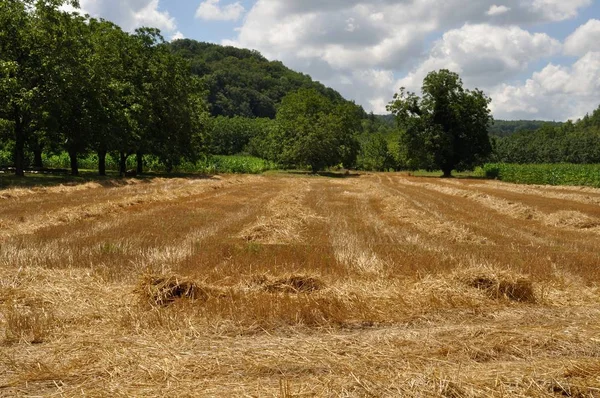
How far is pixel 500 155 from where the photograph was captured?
144750 mm

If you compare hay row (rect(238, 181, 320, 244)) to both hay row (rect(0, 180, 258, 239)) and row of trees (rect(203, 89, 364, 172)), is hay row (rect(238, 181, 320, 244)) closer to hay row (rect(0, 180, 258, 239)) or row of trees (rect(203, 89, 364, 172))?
hay row (rect(0, 180, 258, 239))

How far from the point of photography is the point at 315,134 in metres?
72.6

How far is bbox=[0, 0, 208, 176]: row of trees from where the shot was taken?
3397cm

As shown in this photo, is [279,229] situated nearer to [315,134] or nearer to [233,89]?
[315,134]

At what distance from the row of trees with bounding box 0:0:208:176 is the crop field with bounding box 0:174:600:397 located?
2330 cm

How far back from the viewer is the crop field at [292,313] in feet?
16.4

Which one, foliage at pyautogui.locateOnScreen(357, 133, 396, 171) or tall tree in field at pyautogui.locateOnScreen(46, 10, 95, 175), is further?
foliage at pyautogui.locateOnScreen(357, 133, 396, 171)

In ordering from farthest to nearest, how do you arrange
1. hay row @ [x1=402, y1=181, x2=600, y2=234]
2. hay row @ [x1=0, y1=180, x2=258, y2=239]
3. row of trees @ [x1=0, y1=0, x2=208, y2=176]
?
1. row of trees @ [x1=0, y1=0, x2=208, y2=176]
2. hay row @ [x1=402, y1=181, x2=600, y2=234]
3. hay row @ [x1=0, y1=180, x2=258, y2=239]

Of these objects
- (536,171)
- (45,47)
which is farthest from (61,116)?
(536,171)

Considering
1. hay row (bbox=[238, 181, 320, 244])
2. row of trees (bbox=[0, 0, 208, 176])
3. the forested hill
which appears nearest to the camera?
hay row (bbox=[238, 181, 320, 244])

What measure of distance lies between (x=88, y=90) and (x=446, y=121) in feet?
161

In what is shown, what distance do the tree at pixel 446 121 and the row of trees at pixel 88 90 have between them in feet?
99.8

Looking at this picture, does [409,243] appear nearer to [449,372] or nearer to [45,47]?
[449,372]

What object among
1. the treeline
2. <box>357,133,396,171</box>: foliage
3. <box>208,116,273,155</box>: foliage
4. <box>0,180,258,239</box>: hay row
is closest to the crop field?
<box>0,180,258,239</box>: hay row
